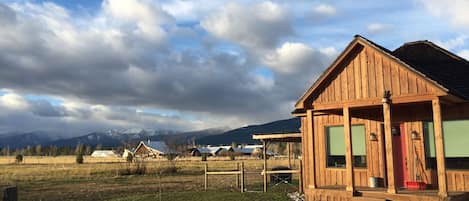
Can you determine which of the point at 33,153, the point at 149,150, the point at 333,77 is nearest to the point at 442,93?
the point at 333,77

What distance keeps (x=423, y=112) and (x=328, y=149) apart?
3.45 m

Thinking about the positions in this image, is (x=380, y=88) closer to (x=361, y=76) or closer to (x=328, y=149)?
(x=361, y=76)

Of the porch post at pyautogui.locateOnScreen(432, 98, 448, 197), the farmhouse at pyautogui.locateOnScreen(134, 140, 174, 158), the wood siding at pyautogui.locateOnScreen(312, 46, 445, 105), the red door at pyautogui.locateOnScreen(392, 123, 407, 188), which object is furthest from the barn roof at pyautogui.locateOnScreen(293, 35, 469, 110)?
the farmhouse at pyautogui.locateOnScreen(134, 140, 174, 158)

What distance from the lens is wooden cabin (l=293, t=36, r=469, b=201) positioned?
1220 centimetres

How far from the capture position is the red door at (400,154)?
14.6 m

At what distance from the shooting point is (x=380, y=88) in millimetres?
12766

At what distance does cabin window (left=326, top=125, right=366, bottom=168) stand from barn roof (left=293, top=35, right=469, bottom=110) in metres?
1.78

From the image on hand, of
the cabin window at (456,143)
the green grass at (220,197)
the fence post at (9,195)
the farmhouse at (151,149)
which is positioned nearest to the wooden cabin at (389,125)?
the cabin window at (456,143)

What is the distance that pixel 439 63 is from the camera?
15.7 meters

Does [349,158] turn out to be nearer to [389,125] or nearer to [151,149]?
[389,125]

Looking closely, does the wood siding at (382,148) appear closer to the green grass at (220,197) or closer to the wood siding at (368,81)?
the wood siding at (368,81)

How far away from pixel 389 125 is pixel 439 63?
4.98 metres

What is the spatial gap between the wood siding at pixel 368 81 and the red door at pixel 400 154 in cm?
247

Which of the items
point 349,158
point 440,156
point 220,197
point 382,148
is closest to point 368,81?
point 349,158
